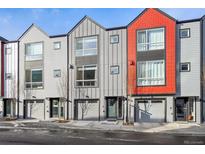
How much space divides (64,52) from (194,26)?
12.3 meters

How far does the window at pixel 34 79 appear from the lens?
34.1 meters

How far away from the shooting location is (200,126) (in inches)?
998

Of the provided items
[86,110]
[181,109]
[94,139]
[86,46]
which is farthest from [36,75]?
[94,139]

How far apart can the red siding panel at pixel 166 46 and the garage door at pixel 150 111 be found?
888 mm

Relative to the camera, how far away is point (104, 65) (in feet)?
102

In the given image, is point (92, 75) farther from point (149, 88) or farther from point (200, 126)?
point (200, 126)

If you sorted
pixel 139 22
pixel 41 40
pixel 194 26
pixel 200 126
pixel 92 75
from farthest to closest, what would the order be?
pixel 41 40, pixel 92 75, pixel 139 22, pixel 194 26, pixel 200 126

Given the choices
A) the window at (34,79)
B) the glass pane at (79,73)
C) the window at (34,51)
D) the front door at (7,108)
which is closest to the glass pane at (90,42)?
the glass pane at (79,73)

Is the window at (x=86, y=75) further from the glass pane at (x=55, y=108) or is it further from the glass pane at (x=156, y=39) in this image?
the glass pane at (x=156, y=39)

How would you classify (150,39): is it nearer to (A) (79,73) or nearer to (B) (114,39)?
(B) (114,39)

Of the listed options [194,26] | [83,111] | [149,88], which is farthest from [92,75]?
[194,26]

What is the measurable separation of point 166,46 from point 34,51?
44.6 ft

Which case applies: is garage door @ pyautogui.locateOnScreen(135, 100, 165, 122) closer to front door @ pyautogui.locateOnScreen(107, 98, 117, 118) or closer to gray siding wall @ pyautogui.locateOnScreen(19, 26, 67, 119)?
front door @ pyautogui.locateOnScreen(107, 98, 117, 118)

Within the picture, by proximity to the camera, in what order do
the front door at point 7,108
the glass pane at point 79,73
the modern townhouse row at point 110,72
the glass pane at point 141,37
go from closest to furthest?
1. the modern townhouse row at point 110,72
2. the glass pane at point 141,37
3. the glass pane at point 79,73
4. the front door at point 7,108
